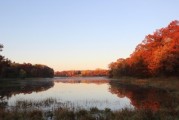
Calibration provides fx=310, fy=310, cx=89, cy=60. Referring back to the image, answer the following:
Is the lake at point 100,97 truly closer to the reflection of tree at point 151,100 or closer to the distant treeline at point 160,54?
the reflection of tree at point 151,100

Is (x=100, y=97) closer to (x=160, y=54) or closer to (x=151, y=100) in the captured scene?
(x=151, y=100)

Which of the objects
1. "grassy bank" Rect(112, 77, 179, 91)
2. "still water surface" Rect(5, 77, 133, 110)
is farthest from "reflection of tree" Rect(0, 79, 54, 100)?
"grassy bank" Rect(112, 77, 179, 91)

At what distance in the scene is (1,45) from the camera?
10256 cm

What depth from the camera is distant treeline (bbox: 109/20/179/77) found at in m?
70.9

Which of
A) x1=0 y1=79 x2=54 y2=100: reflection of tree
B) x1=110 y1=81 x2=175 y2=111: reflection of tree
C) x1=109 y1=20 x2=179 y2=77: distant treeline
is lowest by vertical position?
x1=110 y1=81 x2=175 y2=111: reflection of tree

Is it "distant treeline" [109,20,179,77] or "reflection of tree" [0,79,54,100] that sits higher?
"distant treeline" [109,20,179,77]

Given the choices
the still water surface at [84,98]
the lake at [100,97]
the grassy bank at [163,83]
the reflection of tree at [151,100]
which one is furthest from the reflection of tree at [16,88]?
the grassy bank at [163,83]

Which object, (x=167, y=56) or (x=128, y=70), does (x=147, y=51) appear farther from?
(x=128, y=70)

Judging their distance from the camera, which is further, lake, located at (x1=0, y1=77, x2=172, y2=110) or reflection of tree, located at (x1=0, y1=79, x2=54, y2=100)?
reflection of tree, located at (x1=0, y1=79, x2=54, y2=100)

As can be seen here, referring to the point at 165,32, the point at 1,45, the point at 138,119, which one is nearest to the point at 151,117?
the point at 138,119

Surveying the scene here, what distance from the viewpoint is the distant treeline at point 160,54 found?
70875mm

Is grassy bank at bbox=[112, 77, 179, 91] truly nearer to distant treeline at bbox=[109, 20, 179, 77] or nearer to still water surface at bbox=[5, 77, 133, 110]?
distant treeline at bbox=[109, 20, 179, 77]

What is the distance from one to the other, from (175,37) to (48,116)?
2216 inches

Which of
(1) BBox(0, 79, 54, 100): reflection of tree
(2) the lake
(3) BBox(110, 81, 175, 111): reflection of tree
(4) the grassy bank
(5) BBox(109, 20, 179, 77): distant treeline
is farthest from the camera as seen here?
(5) BBox(109, 20, 179, 77): distant treeline
